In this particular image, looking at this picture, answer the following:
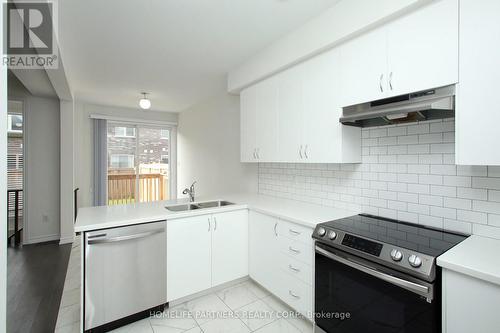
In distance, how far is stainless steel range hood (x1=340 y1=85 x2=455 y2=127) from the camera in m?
1.42

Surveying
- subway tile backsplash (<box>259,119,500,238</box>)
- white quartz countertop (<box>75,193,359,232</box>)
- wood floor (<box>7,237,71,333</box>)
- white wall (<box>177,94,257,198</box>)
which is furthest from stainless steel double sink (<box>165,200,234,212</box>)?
wood floor (<box>7,237,71,333</box>)

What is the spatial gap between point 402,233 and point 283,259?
3.24 ft

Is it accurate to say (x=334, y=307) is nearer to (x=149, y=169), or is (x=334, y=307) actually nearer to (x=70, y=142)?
(x=70, y=142)

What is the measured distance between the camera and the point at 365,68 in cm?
183

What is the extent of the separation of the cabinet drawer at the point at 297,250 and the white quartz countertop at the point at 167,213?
19cm

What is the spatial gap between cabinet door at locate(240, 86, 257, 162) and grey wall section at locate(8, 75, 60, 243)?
11.1 ft

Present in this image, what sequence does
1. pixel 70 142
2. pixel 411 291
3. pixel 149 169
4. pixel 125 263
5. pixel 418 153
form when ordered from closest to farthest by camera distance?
pixel 411 291 → pixel 418 153 → pixel 125 263 → pixel 70 142 → pixel 149 169

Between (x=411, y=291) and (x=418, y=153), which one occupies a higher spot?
(x=418, y=153)

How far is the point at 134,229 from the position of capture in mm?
2035

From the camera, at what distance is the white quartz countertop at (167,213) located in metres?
1.95

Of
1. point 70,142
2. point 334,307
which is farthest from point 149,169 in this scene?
point 334,307

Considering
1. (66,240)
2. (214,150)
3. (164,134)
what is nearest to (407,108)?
(214,150)

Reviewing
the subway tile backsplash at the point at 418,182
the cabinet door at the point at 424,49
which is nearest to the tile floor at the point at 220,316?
the subway tile backsplash at the point at 418,182

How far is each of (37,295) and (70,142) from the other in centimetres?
250
